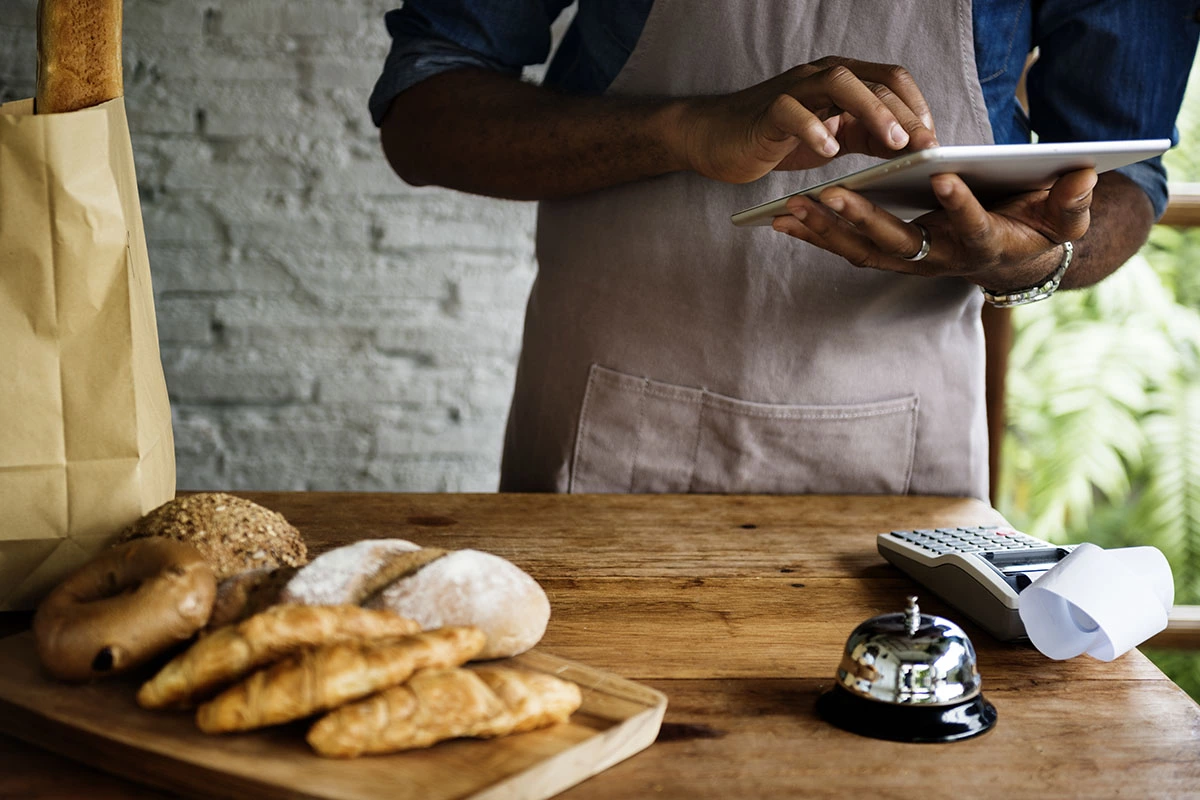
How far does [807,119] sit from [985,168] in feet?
0.51

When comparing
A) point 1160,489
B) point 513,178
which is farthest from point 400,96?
point 1160,489

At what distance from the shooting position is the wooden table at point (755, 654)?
0.56m

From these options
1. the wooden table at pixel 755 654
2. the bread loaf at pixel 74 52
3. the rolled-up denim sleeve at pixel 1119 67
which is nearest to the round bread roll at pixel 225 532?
the wooden table at pixel 755 654

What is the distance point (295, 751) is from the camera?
1.70ft

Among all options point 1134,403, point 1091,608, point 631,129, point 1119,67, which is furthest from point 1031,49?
point 1134,403

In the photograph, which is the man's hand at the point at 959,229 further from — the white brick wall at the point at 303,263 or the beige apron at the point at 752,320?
the white brick wall at the point at 303,263

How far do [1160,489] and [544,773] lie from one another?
2333mm

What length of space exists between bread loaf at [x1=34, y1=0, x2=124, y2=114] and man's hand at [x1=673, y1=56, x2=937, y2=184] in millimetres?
525

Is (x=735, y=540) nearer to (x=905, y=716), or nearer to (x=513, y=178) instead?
(x=905, y=716)

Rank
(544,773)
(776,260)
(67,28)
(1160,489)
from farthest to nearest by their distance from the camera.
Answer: (1160,489)
(776,260)
(67,28)
(544,773)

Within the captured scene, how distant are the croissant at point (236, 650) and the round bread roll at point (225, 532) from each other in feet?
0.43

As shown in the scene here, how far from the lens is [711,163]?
1060 millimetres

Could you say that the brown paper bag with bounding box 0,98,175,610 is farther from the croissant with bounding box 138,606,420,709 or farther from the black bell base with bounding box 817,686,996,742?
the black bell base with bounding box 817,686,996,742

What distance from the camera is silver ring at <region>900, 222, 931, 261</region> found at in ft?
3.29
